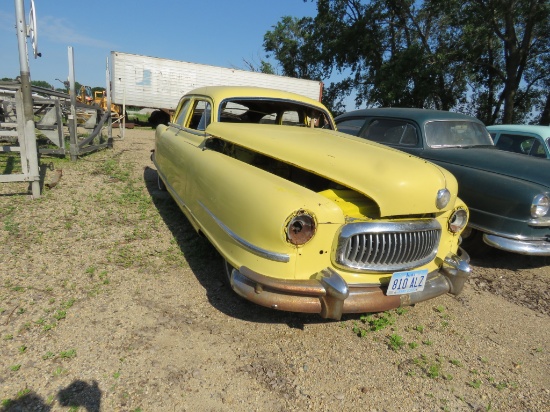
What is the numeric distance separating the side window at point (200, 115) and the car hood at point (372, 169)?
995 mm

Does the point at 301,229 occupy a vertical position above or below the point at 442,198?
below

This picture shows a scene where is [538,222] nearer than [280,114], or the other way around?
[538,222]

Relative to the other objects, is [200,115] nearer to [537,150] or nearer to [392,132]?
[392,132]

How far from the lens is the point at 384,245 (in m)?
2.24

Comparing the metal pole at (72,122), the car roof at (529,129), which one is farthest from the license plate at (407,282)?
the metal pole at (72,122)

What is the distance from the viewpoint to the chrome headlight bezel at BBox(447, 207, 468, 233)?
266 centimetres

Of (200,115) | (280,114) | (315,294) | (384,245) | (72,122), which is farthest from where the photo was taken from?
(72,122)

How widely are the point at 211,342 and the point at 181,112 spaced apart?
10.4 ft

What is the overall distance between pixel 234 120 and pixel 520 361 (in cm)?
354

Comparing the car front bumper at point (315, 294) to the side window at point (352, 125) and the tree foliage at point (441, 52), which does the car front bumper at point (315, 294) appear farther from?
the tree foliage at point (441, 52)

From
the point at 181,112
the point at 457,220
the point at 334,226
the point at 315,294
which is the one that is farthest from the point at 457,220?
the point at 181,112

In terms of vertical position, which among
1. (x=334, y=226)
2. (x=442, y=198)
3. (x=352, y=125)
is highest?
(x=352, y=125)

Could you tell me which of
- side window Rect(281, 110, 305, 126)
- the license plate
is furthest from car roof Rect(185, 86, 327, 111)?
the license plate

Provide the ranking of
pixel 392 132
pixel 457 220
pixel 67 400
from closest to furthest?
pixel 67 400
pixel 457 220
pixel 392 132
